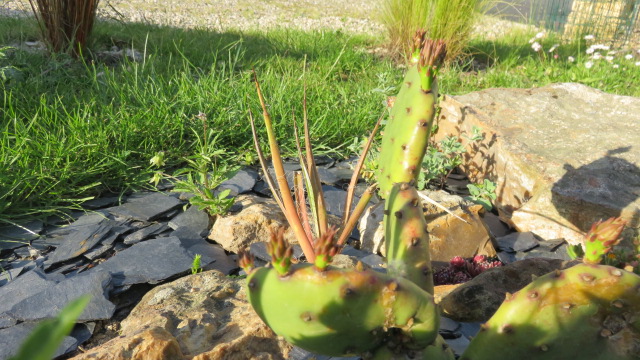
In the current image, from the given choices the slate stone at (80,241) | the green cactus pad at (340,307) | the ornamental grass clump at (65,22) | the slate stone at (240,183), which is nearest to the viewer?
the green cactus pad at (340,307)

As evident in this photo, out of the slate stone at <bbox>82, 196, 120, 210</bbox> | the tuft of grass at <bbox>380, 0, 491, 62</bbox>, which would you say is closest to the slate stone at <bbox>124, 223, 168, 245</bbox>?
the slate stone at <bbox>82, 196, 120, 210</bbox>

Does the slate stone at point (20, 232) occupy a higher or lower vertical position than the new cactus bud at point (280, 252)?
lower

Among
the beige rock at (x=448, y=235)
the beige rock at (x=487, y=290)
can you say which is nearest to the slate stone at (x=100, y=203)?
the beige rock at (x=448, y=235)

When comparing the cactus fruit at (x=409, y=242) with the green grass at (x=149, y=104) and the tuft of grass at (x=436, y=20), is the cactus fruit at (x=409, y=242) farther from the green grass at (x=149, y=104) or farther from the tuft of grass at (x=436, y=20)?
the tuft of grass at (x=436, y=20)

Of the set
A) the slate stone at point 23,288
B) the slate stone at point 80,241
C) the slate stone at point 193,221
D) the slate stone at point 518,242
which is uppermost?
the slate stone at point 23,288

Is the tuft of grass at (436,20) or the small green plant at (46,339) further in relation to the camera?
the tuft of grass at (436,20)

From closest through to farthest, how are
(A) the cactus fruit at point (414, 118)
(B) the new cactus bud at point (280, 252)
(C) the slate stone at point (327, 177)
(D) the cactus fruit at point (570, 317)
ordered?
1. (B) the new cactus bud at point (280, 252)
2. (D) the cactus fruit at point (570, 317)
3. (A) the cactus fruit at point (414, 118)
4. (C) the slate stone at point (327, 177)
